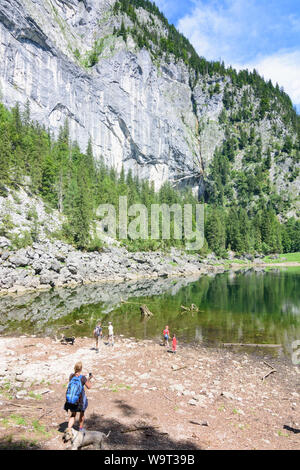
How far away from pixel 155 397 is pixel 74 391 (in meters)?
5.03

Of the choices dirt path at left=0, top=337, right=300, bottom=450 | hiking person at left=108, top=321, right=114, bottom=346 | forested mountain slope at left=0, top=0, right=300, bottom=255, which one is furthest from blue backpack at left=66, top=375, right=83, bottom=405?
forested mountain slope at left=0, top=0, right=300, bottom=255

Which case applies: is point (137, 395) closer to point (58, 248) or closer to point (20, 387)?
point (20, 387)

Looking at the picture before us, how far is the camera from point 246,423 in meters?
9.20

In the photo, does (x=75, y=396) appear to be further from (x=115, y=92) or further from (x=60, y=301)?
(x=115, y=92)

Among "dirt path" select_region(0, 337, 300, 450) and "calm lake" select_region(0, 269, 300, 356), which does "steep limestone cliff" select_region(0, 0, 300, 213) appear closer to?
"calm lake" select_region(0, 269, 300, 356)

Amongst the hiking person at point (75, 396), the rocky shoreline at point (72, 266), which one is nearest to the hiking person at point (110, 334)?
the hiking person at point (75, 396)

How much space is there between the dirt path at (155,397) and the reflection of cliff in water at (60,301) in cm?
810

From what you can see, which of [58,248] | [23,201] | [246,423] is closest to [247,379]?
[246,423]

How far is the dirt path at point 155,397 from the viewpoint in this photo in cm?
766

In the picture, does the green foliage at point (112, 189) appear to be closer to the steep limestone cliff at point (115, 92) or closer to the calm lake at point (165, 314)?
the steep limestone cliff at point (115, 92)

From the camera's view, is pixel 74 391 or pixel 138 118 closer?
pixel 74 391

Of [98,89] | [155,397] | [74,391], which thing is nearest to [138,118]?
[98,89]

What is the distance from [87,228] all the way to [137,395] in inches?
2097

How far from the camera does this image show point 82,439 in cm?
629
